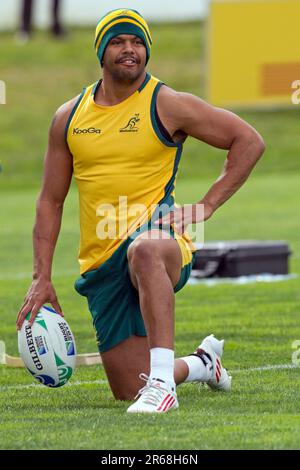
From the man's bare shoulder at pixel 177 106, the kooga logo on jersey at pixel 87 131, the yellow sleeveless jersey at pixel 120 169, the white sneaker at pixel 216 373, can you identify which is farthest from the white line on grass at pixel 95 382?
the man's bare shoulder at pixel 177 106

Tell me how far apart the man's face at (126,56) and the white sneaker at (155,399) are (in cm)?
155

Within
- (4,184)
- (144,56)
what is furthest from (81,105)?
(4,184)

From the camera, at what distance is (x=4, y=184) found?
2889 cm

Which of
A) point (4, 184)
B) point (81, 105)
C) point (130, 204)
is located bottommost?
point (4, 184)

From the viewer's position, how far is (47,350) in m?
7.42

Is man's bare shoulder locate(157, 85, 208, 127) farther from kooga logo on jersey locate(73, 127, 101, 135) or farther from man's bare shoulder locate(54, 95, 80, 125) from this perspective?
man's bare shoulder locate(54, 95, 80, 125)

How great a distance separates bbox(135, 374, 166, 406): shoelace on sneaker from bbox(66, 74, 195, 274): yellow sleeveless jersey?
702 millimetres

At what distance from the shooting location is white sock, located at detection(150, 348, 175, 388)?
275 inches

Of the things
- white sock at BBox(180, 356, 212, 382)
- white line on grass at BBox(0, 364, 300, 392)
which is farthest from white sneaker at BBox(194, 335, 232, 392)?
white line on grass at BBox(0, 364, 300, 392)

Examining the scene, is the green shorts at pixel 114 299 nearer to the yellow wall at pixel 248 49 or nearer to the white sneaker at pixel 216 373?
the white sneaker at pixel 216 373

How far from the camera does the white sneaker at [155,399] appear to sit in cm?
686

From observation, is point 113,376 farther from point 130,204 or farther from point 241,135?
point 241,135

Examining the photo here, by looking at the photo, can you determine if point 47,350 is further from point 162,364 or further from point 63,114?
point 63,114

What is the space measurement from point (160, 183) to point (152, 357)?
3.09ft
